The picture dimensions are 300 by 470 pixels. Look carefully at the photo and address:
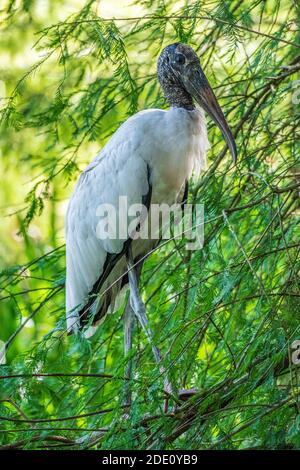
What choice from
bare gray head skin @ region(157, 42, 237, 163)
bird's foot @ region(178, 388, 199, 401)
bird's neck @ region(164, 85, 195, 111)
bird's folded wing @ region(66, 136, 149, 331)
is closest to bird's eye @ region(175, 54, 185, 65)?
bare gray head skin @ region(157, 42, 237, 163)

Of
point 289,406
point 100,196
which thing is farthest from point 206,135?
point 289,406

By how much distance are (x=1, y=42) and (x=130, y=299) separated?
1884 mm

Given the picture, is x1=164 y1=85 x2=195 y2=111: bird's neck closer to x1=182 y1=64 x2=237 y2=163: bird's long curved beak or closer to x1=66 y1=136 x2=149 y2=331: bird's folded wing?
x1=182 y1=64 x2=237 y2=163: bird's long curved beak

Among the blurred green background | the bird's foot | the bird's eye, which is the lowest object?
the bird's foot

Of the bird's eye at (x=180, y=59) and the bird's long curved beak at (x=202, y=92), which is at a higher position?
the bird's eye at (x=180, y=59)

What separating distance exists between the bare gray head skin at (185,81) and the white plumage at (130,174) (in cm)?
5

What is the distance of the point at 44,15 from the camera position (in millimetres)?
4453

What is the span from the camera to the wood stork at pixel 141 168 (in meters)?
3.44

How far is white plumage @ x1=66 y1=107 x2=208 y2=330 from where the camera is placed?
347cm

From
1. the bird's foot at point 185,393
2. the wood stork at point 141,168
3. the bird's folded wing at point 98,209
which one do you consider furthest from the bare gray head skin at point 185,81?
the bird's foot at point 185,393

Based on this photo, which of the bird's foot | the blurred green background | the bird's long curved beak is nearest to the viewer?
the blurred green background

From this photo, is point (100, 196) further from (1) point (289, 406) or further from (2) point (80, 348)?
(1) point (289, 406)

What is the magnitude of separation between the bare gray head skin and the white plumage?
5 cm

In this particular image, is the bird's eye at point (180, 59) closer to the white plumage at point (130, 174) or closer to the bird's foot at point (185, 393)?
the white plumage at point (130, 174)
